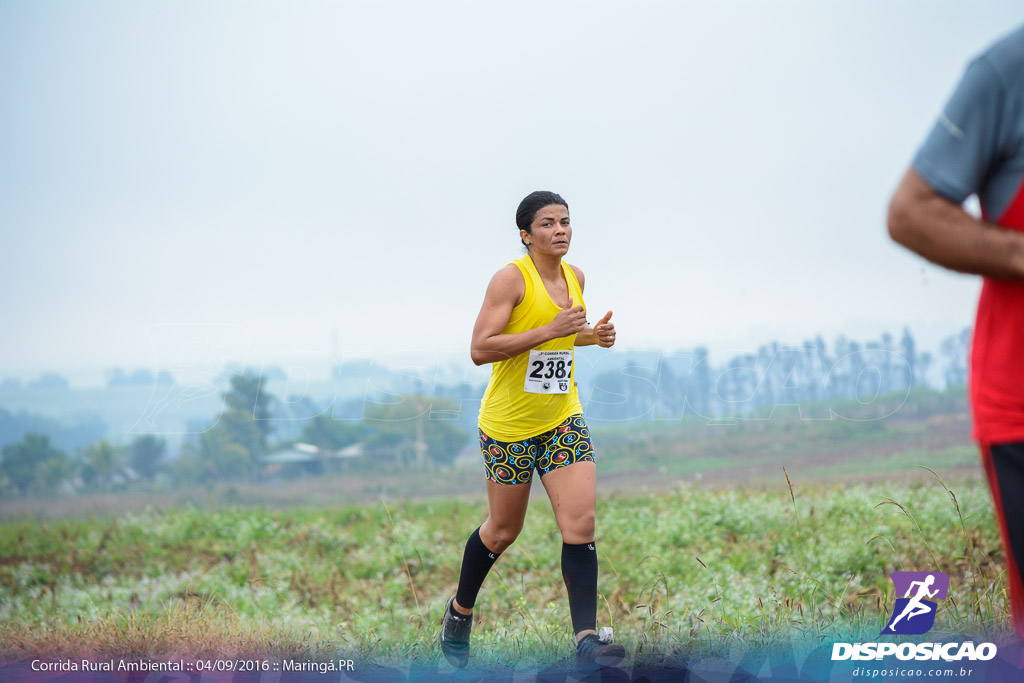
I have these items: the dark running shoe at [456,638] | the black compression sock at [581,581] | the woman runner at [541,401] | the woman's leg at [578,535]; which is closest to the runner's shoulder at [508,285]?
the woman runner at [541,401]

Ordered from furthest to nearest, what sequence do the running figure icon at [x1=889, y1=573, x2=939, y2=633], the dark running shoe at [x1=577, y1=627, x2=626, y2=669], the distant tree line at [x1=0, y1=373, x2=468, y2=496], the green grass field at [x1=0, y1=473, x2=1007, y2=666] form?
1. the distant tree line at [x1=0, y1=373, x2=468, y2=496]
2. the green grass field at [x1=0, y1=473, x2=1007, y2=666]
3. the running figure icon at [x1=889, y1=573, x2=939, y2=633]
4. the dark running shoe at [x1=577, y1=627, x2=626, y2=669]

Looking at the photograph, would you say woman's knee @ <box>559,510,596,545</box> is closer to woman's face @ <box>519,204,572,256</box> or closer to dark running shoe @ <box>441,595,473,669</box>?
dark running shoe @ <box>441,595,473,669</box>

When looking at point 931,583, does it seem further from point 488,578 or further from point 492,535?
point 488,578

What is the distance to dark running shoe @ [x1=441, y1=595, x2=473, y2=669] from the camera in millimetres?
4191

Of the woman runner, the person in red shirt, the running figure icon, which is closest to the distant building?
the woman runner

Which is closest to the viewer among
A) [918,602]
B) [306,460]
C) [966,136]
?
[966,136]

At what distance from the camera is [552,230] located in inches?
153

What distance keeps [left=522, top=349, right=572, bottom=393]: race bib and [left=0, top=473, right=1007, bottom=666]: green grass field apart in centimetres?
133

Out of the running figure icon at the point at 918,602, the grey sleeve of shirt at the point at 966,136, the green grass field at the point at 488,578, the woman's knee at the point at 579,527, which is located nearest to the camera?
the grey sleeve of shirt at the point at 966,136

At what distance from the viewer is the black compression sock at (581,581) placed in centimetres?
374

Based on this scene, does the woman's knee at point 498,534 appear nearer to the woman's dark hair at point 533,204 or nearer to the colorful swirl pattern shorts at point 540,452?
the colorful swirl pattern shorts at point 540,452

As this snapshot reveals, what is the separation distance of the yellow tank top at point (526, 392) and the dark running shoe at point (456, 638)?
99cm

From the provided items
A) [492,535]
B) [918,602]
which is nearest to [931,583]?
[918,602]

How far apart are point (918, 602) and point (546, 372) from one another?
82.2 inches
